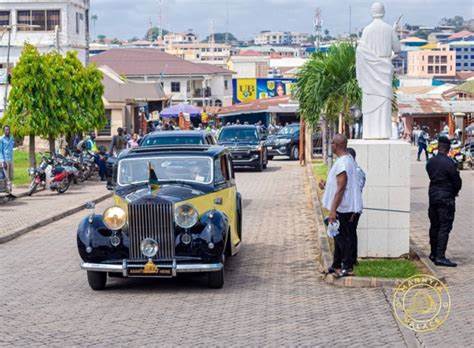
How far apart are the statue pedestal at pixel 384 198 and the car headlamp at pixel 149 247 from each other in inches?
133

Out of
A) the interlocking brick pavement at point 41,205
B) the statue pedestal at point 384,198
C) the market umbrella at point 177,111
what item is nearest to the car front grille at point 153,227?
the statue pedestal at point 384,198

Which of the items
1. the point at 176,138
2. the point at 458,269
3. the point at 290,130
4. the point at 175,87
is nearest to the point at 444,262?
the point at 458,269

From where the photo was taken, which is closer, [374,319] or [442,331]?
[442,331]

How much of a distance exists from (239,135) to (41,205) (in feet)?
49.1

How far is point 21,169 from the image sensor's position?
37.2 meters

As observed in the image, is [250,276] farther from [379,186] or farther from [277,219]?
[277,219]

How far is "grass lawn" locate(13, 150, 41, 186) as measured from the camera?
31019mm

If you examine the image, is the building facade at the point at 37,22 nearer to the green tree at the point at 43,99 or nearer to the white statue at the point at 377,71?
the green tree at the point at 43,99

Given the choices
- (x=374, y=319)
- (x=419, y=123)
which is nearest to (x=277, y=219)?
(x=374, y=319)

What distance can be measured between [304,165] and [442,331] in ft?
98.4

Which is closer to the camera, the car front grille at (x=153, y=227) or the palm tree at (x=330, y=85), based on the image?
the car front grille at (x=153, y=227)

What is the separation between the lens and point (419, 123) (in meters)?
75.2

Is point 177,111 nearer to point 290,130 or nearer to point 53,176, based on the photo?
point 290,130

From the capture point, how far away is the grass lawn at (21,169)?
31.0m
